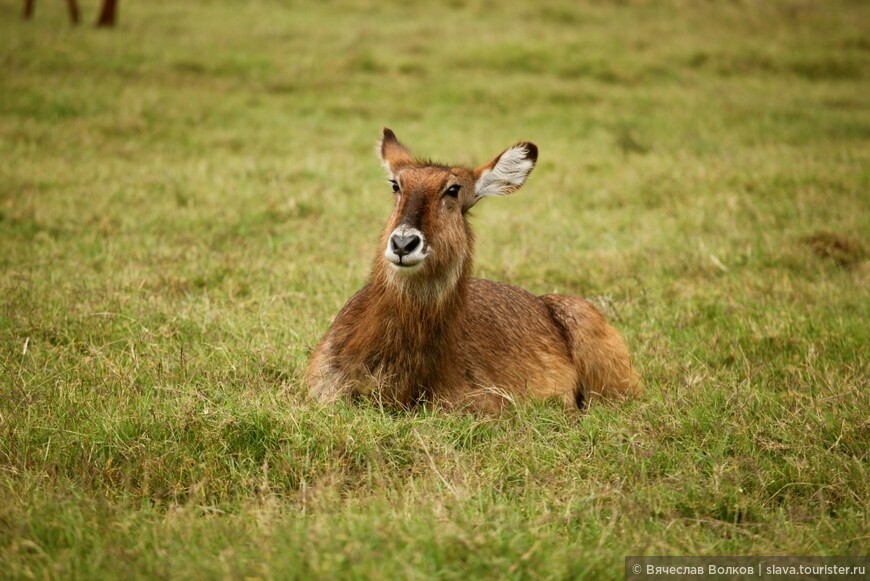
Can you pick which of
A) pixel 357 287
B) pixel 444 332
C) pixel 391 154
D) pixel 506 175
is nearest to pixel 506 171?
pixel 506 175

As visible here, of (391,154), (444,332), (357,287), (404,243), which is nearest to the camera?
(404,243)

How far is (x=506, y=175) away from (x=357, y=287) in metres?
2.16

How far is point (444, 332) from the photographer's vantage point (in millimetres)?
5164

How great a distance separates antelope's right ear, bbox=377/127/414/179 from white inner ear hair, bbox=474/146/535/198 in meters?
0.50

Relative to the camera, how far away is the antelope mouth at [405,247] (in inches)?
184

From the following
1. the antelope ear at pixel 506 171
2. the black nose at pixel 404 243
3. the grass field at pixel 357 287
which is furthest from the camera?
the antelope ear at pixel 506 171

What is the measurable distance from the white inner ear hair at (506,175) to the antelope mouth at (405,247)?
0.97 metres

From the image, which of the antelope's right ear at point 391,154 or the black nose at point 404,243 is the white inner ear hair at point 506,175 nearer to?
the antelope's right ear at point 391,154

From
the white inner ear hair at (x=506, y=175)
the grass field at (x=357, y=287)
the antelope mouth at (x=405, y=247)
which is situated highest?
the white inner ear hair at (x=506, y=175)

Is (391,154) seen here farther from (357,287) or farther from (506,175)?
(357,287)

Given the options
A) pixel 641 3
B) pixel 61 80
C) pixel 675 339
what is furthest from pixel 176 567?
pixel 641 3

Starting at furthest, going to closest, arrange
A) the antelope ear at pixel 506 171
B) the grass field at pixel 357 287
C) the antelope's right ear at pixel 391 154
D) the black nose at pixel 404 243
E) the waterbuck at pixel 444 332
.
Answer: the antelope's right ear at pixel 391 154 < the antelope ear at pixel 506 171 < the waterbuck at pixel 444 332 < the black nose at pixel 404 243 < the grass field at pixel 357 287

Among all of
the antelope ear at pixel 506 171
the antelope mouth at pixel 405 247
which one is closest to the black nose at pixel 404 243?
the antelope mouth at pixel 405 247

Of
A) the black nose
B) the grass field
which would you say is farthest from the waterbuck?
the grass field
